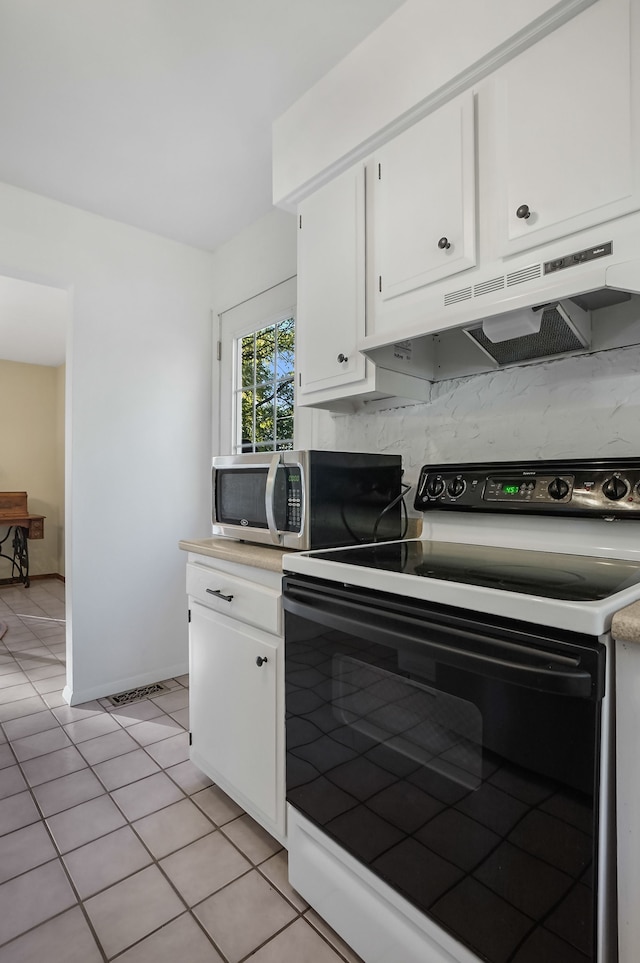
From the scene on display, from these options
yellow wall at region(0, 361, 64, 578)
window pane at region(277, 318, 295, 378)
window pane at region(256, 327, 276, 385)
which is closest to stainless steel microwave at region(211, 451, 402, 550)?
window pane at region(277, 318, 295, 378)

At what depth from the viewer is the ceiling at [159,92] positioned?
4.76ft

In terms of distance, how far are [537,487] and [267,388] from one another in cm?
165

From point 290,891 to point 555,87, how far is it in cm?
205

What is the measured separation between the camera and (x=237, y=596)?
1.50 m

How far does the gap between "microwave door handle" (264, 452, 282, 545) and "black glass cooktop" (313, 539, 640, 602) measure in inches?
9.9

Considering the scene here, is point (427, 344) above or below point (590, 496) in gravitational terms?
above

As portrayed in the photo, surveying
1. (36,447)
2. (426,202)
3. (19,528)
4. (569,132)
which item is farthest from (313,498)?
(36,447)

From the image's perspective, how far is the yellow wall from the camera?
548 cm

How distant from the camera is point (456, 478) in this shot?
59.7 inches

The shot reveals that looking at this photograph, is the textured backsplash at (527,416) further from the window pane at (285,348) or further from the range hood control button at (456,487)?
the window pane at (285,348)

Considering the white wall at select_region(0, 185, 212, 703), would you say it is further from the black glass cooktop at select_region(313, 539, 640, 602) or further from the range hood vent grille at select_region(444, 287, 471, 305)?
the range hood vent grille at select_region(444, 287, 471, 305)

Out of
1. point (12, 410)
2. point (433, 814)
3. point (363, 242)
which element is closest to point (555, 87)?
point (363, 242)

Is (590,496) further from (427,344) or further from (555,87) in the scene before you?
(555,87)

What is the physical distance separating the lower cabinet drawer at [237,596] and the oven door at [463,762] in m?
0.19
